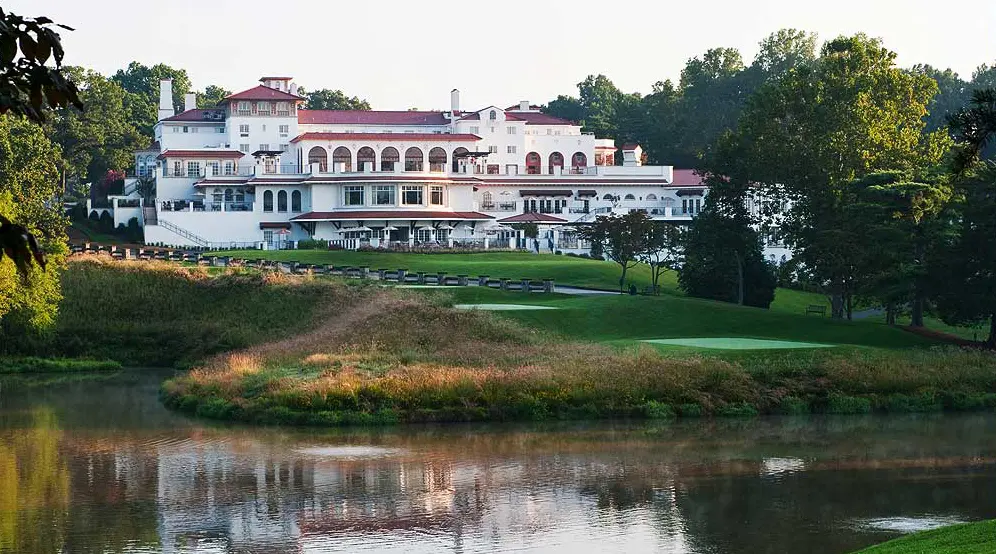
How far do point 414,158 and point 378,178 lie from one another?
30.8 feet

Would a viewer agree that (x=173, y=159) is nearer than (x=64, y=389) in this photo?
No

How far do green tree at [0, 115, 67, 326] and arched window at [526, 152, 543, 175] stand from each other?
4153 centimetres

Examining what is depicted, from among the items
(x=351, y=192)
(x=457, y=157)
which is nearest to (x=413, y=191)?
(x=351, y=192)

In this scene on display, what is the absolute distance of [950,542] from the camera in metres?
18.1

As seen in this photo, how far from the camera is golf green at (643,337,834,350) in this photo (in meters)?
47.9

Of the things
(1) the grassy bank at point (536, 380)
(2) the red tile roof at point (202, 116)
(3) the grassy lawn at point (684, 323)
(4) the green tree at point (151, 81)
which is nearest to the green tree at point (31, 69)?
(1) the grassy bank at point (536, 380)

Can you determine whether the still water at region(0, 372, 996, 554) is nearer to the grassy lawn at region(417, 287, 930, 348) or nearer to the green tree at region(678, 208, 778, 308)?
the grassy lawn at region(417, 287, 930, 348)

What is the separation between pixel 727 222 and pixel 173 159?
164 feet

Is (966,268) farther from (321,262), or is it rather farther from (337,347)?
(321,262)

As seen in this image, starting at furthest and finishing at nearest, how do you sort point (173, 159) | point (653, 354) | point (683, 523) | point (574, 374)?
1. point (173, 159)
2. point (653, 354)
3. point (574, 374)
4. point (683, 523)

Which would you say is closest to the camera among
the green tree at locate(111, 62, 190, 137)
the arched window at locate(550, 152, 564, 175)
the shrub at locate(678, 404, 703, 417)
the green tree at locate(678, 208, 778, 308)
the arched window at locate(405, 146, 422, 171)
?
the shrub at locate(678, 404, 703, 417)

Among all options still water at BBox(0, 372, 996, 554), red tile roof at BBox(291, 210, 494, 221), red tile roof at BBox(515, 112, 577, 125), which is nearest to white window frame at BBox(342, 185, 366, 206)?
red tile roof at BBox(291, 210, 494, 221)

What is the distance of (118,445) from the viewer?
34250 millimetres

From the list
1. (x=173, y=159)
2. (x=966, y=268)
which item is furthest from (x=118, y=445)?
(x=173, y=159)
